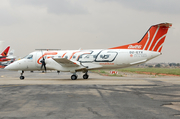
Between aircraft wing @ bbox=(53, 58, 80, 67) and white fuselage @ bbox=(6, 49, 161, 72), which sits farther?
white fuselage @ bbox=(6, 49, 161, 72)

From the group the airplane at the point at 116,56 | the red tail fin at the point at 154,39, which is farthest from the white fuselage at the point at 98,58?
the red tail fin at the point at 154,39

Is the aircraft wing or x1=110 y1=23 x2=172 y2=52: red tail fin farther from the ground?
x1=110 y1=23 x2=172 y2=52: red tail fin

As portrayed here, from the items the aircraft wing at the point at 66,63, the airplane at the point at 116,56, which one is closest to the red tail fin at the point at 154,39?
the airplane at the point at 116,56

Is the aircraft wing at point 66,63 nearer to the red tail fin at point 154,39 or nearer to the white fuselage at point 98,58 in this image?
the white fuselage at point 98,58

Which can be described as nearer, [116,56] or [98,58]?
[116,56]

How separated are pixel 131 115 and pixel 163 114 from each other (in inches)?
46.6

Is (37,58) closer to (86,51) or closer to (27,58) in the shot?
(27,58)

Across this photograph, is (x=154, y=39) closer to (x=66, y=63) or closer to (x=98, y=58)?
(x=98, y=58)

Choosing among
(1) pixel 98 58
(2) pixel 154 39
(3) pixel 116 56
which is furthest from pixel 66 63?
(2) pixel 154 39

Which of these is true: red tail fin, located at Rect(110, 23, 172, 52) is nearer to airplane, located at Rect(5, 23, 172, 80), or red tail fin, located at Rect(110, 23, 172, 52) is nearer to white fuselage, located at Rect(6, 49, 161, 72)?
airplane, located at Rect(5, 23, 172, 80)

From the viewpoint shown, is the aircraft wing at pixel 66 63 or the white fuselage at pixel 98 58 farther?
the white fuselage at pixel 98 58

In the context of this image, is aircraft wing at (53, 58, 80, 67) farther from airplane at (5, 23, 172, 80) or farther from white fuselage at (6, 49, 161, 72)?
white fuselage at (6, 49, 161, 72)

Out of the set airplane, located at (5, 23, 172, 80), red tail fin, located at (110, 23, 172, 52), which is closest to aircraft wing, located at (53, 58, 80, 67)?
airplane, located at (5, 23, 172, 80)

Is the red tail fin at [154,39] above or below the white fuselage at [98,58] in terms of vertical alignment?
above
